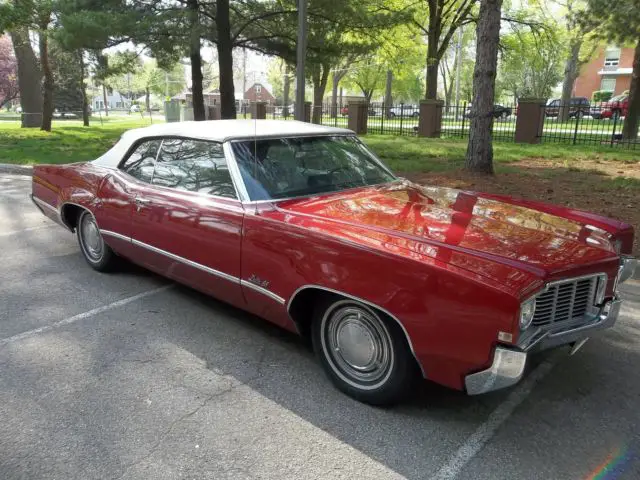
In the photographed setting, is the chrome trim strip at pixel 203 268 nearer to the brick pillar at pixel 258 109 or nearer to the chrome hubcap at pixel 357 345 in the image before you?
the chrome hubcap at pixel 357 345

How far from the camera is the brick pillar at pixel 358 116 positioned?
73.0 feet

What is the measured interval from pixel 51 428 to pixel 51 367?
708mm

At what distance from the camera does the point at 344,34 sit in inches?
662

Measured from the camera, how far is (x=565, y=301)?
8.89 feet

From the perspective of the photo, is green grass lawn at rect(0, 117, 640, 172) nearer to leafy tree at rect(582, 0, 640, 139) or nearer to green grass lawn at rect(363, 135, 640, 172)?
green grass lawn at rect(363, 135, 640, 172)

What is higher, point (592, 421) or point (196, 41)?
point (196, 41)

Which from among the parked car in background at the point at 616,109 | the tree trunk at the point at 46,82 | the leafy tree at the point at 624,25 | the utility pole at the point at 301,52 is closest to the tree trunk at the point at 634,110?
the leafy tree at the point at 624,25

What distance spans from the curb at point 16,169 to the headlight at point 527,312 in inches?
468

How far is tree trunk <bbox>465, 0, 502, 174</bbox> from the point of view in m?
8.98

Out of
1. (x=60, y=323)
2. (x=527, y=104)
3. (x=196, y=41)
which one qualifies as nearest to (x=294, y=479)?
(x=60, y=323)

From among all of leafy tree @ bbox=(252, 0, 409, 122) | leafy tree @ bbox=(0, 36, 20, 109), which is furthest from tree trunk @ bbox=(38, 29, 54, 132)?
leafy tree @ bbox=(0, 36, 20, 109)

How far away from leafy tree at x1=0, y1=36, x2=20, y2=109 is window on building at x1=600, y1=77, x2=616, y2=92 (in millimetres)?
60065

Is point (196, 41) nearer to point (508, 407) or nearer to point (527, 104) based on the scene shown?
point (527, 104)

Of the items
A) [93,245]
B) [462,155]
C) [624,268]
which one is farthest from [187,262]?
[462,155]
